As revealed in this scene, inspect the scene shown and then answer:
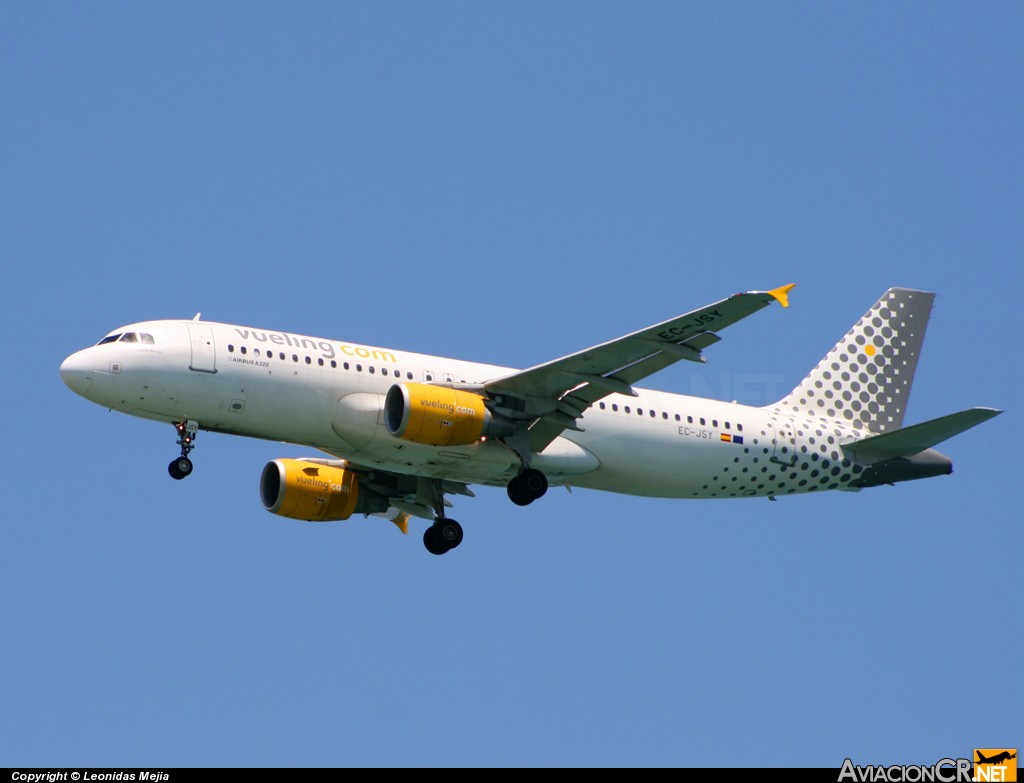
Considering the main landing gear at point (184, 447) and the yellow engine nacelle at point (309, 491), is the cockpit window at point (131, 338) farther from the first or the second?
the yellow engine nacelle at point (309, 491)

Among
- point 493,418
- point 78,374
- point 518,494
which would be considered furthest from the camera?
point 518,494

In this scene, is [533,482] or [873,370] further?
[873,370]

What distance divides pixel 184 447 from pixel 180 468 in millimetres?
501

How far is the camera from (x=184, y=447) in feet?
127

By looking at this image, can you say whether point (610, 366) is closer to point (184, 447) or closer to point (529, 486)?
point (529, 486)

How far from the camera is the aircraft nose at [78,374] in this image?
1486 inches

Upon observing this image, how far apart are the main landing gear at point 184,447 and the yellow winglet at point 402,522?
799 centimetres

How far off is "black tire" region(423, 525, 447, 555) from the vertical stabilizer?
32.0 ft

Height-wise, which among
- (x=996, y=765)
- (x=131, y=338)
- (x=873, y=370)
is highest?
(x=873, y=370)

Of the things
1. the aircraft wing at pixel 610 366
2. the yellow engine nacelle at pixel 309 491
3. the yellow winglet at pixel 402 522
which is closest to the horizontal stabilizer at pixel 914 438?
the aircraft wing at pixel 610 366

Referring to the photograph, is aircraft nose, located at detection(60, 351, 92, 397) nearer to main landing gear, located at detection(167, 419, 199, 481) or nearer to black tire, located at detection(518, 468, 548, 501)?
main landing gear, located at detection(167, 419, 199, 481)

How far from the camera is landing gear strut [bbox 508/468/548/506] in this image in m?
40.2

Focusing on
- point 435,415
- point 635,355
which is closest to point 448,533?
point 435,415

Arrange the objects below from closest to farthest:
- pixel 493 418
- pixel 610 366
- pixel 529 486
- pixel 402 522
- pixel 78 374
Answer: pixel 78 374, pixel 610 366, pixel 493 418, pixel 529 486, pixel 402 522
